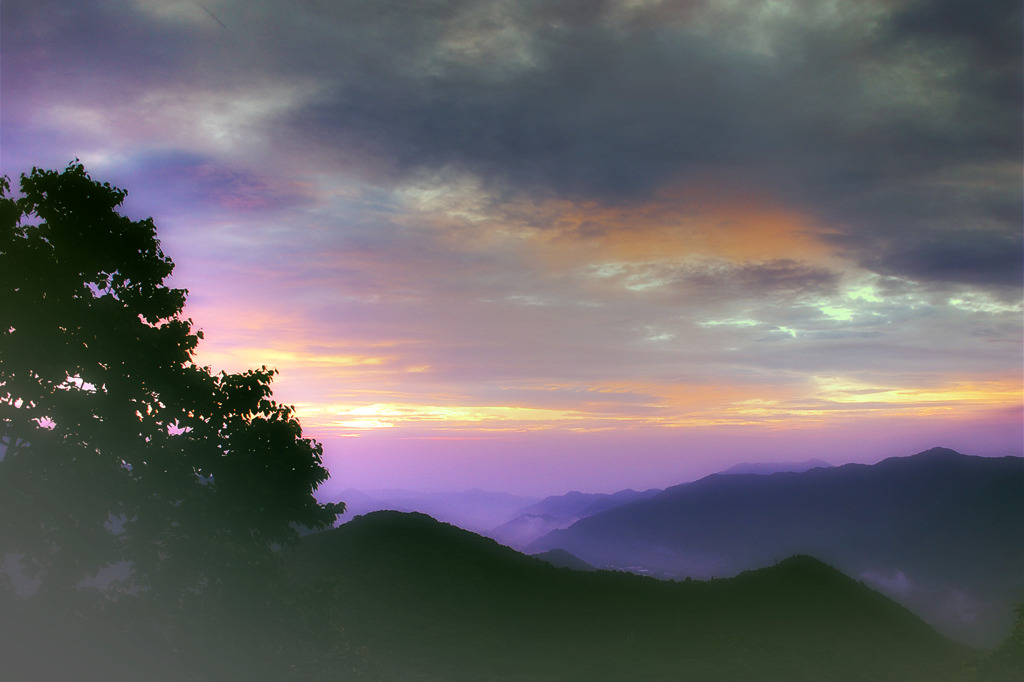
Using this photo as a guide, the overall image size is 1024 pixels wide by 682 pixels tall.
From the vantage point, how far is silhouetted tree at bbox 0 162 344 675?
19453 mm

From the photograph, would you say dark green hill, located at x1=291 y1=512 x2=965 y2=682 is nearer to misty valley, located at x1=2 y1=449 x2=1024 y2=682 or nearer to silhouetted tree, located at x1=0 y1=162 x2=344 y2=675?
misty valley, located at x1=2 y1=449 x2=1024 y2=682

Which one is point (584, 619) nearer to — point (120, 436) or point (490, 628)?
point (490, 628)

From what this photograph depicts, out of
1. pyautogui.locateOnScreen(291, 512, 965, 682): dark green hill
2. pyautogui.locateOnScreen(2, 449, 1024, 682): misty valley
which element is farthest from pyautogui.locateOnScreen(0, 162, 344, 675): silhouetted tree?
pyautogui.locateOnScreen(291, 512, 965, 682): dark green hill

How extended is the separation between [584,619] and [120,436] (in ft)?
147

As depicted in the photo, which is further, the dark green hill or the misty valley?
the dark green hill

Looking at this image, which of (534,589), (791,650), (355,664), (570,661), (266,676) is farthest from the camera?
(534,589)

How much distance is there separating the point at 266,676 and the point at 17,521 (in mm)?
9692

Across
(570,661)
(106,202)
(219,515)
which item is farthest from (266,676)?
(570,661)

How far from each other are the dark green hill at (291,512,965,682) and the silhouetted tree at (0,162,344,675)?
854 inches

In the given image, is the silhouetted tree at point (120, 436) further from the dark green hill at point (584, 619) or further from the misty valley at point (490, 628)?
the dark green hill at point (584, 619)

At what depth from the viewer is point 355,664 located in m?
40.3

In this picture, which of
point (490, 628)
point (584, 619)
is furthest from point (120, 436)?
point (584, 619)

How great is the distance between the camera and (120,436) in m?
20.8

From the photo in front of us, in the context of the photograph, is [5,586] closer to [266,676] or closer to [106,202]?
[266,676]
